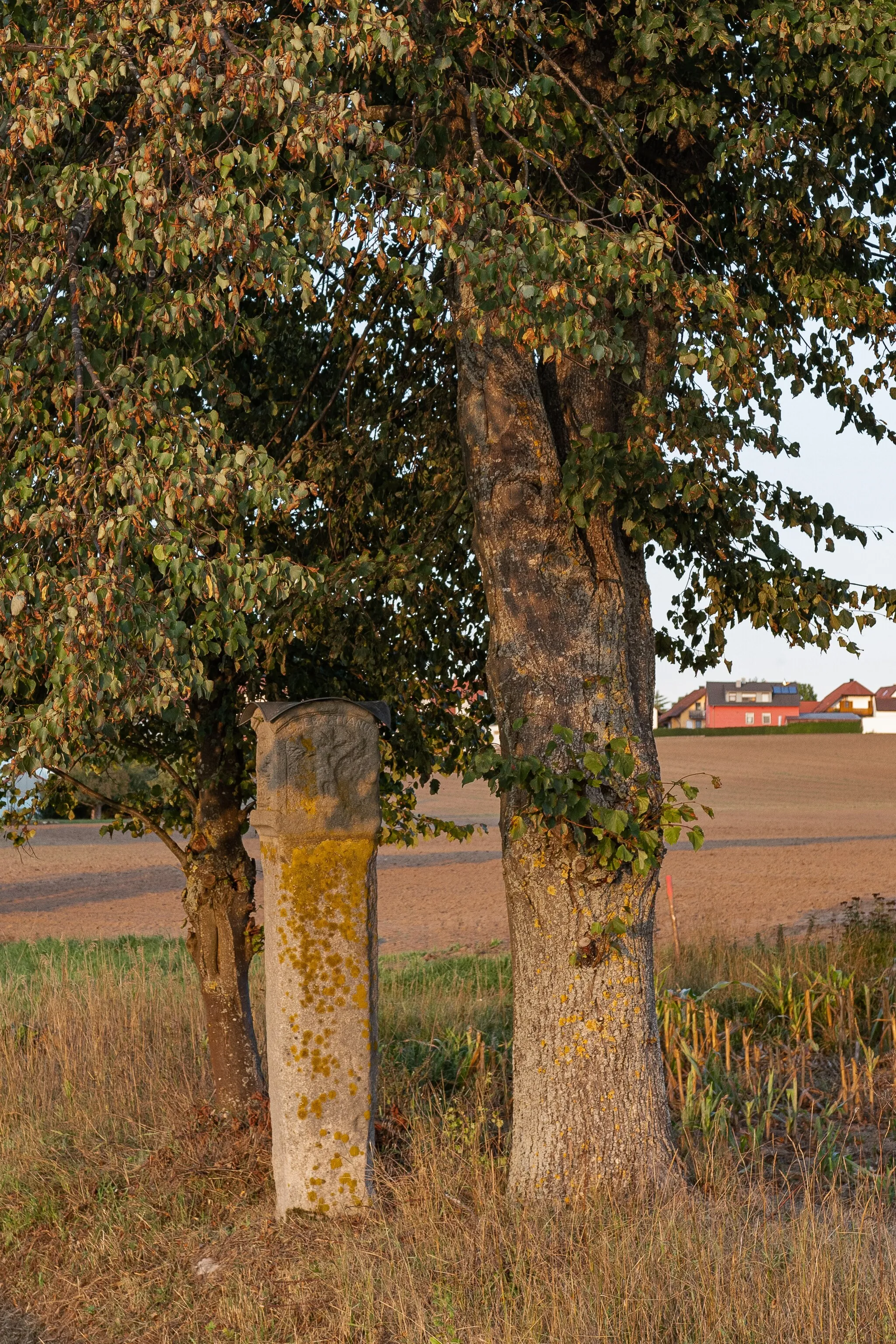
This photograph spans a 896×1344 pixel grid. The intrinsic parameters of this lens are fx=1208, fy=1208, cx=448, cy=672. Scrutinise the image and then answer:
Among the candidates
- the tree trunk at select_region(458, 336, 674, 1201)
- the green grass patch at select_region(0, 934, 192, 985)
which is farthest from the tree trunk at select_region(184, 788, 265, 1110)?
the green grass patch at select_region(0, 934, 192, 985)

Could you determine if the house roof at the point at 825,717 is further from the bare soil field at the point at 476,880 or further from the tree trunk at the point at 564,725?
the tree trunk at the point at 564,725

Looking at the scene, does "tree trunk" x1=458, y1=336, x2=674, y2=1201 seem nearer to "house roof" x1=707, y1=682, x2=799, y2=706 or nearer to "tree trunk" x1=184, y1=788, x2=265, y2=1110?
"tree trunk" x1=184, y1=788, x2=265, y2=1110

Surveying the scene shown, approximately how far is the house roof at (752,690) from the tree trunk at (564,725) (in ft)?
357

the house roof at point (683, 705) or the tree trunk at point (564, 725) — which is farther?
the house roof at point (683, 705)

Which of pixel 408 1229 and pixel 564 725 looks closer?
pixel 408 1229

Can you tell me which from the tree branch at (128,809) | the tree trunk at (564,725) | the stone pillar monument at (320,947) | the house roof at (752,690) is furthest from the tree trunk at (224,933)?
the house roof at (752,690)

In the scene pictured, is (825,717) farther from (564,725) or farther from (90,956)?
(564,725)

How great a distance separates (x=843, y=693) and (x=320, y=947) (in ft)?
393

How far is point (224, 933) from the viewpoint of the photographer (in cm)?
729

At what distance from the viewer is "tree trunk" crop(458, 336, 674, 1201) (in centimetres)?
516

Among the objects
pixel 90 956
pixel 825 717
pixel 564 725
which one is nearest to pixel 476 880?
pixel 90 956

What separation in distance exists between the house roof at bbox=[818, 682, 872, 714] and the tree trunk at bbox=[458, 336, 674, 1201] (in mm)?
114932

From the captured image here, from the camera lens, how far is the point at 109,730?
6.36 meters

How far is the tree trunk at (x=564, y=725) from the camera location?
16.9 ft
